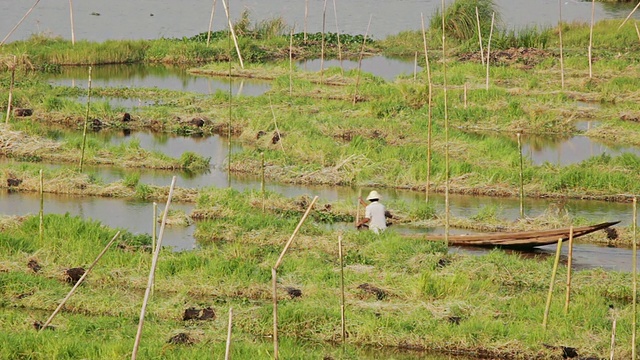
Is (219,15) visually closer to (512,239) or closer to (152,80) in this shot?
(152,80)

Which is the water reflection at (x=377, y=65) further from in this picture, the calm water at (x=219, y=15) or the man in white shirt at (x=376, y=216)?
the man in white shirt at (x=376, y=216)

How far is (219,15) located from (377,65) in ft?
36.7

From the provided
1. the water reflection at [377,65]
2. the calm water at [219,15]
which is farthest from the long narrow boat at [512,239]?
the calm water at [219,15]

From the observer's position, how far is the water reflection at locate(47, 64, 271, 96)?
70.5 feet

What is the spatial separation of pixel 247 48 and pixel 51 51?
4.80 m

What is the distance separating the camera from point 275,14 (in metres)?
34.5

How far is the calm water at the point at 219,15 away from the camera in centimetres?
3072

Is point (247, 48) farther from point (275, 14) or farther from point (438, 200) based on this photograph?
point (438, 200)

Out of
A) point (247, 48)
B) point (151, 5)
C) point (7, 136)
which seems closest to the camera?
point (7, 136)

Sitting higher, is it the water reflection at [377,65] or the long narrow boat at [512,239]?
the water reflection at [377,65]

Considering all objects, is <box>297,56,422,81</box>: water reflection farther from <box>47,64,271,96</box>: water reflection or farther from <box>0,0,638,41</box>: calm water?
<box>0,0,638,41</box>: calm water

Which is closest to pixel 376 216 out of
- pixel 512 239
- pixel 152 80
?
pixel 512 239

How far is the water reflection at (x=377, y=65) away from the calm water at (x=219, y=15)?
2.73 meters

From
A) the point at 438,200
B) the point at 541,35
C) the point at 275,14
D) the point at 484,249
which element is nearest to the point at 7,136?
the point at 438,200
